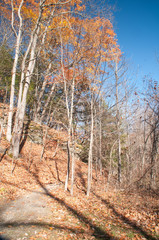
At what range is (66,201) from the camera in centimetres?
620

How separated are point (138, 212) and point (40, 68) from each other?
50.4ft

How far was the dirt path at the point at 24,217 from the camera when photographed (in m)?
3.63

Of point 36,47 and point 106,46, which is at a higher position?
point 36,47

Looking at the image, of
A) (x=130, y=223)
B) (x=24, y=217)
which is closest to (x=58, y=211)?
(x=24, y=217)

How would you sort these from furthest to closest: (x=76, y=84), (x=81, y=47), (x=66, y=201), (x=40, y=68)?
(x=40, y=68)
(x=76, y=84)
(x=81, y=47)
(x=66, y=201)

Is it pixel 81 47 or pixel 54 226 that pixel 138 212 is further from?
pixel 81 47

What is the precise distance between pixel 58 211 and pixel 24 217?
3.72 feet

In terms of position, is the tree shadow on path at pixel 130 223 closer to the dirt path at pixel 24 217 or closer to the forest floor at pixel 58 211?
the forest floor at pixel 58 211

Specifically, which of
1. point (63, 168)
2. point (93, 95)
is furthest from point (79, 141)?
point (93, 95)

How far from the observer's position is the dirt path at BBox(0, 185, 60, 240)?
3628 millimetres

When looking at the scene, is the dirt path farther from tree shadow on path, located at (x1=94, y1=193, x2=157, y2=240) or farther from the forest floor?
tree shadow on path, located at (x1=94, y1=193, x2=157, y2=240)

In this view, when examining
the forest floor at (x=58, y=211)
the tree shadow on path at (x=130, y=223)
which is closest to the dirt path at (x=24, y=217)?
the forest floor at (x=58, y=211)

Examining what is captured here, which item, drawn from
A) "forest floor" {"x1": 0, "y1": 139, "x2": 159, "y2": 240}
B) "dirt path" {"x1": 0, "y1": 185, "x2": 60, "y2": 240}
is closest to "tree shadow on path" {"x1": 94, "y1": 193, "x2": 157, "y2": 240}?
"forest floor" {"x1": 0, "y1": 139, "x2": 159, "y2": 240}

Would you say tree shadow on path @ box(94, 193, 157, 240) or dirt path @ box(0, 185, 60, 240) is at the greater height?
dirt path @ box(0, 185, 60, 240)
